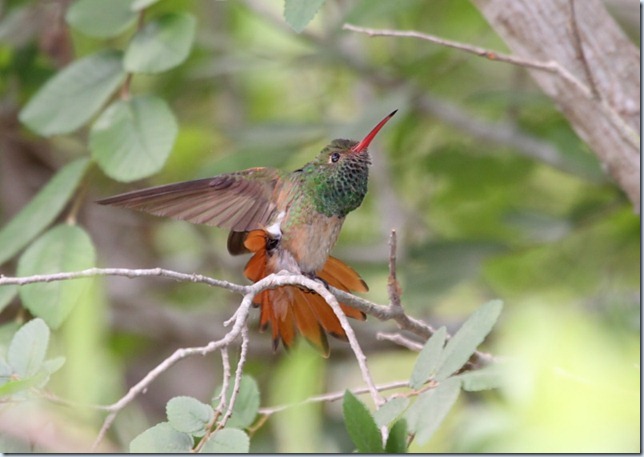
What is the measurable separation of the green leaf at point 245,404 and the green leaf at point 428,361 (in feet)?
1.23

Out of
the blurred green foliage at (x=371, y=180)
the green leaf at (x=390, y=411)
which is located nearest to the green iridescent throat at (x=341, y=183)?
the blurred green foliage at (x=371, y=180)

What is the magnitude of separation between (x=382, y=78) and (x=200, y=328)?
3.78 ft

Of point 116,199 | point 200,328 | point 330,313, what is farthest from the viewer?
point 200,328

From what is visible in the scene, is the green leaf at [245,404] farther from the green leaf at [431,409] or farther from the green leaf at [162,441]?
the green leaf at [431,409]

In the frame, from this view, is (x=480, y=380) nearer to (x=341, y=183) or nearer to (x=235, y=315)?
(x=235, y=315)

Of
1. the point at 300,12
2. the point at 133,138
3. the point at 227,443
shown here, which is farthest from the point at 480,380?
the point at 133,138

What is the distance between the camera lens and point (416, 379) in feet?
4.59

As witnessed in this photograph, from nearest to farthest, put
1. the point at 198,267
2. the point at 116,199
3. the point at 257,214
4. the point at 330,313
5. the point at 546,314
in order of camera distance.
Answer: the point at 546,314 < the point at 116,199 < the point at 330,313 < the point at 257,214 < the point at 198,267

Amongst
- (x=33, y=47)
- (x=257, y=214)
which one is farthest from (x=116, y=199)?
(x=33, y=47)

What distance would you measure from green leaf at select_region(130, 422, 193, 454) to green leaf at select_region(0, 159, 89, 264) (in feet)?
3.11

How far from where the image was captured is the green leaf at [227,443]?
129cm

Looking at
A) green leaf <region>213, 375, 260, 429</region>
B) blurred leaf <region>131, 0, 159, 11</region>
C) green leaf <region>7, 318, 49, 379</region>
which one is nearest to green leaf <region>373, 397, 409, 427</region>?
green leaf <region>213, 375, 260, 429</region>

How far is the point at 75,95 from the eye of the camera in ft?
7.71

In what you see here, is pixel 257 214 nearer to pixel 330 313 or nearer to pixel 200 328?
pixel 330 313
